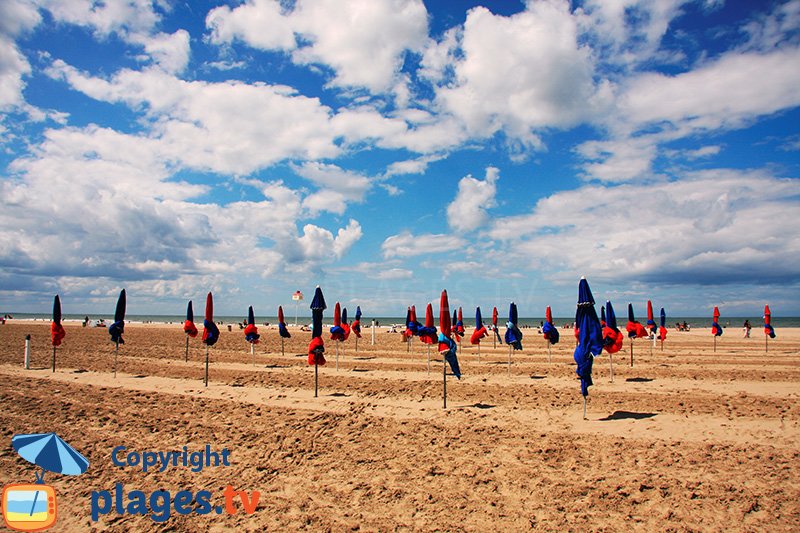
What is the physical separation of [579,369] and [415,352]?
2068 cm

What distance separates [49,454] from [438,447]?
23.5 feet

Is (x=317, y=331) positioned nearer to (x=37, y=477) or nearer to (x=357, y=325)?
(x=37, y=477)

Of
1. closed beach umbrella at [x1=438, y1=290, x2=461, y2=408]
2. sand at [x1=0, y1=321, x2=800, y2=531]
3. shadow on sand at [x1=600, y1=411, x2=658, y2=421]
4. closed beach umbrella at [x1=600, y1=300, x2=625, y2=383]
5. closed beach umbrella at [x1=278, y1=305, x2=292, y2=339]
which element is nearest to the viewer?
sand at [x1=0, y1=321, x2=800, y2=531]

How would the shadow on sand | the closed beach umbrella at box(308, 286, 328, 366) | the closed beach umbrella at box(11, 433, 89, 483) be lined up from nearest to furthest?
the closed beach umbrella at box(11, 433, 89, 483) → the shadow on sand → the closed beach umbrella at box(308, 286, 328, 366)

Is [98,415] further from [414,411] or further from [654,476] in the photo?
[654,476]

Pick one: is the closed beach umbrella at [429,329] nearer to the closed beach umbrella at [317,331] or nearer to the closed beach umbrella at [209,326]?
the closed beach umbrella at [317,331]

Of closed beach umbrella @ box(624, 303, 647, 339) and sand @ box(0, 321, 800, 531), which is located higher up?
closed beach umbrella @ box(624, 303, 647, 339)

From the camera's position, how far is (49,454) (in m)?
5.35

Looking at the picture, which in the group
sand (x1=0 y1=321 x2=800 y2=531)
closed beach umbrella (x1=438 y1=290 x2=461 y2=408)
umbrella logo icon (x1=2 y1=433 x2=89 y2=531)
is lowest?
sand (x1=0 y1=321 x2=800 y2=531)

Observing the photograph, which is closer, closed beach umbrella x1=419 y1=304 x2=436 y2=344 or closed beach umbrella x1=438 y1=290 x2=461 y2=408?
closed beach umbrella x1=438 y1=290 x2=461 y2=408

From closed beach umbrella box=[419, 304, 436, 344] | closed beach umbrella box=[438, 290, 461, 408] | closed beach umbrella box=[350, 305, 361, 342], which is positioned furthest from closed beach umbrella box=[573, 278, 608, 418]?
closed beach umbrella box=[350, 305, 361, 342]

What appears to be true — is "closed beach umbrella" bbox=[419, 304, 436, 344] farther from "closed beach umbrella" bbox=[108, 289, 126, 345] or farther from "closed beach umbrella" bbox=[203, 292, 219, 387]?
"closed beach umbrella" bbox=[108, 289, 126, 345]

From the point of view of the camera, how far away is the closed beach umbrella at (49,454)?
5.22 meters

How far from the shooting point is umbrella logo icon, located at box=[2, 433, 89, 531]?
17.2 ft
